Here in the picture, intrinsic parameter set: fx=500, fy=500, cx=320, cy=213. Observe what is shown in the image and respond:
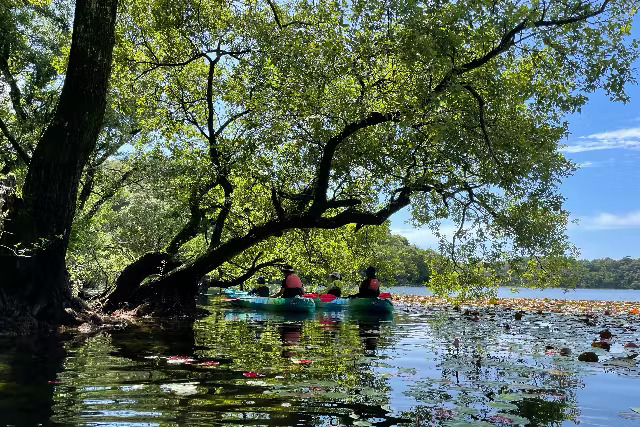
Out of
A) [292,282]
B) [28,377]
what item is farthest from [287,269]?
[28,377]

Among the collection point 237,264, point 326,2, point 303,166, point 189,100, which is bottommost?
point 237,264

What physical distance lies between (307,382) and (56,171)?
28.6 feet

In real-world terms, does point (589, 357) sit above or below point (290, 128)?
below

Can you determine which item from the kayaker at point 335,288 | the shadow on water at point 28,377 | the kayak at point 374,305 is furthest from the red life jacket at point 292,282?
the shadow on water at point 28,377

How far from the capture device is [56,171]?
1148cm

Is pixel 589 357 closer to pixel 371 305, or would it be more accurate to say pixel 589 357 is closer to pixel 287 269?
pixel 371 305

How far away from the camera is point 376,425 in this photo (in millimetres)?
4086

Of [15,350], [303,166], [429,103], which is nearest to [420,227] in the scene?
[303,166]

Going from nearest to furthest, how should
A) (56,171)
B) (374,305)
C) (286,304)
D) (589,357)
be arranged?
(589,357) → (56,171) → (374,305) → (286,304)

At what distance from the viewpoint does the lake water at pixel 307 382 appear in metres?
4.34

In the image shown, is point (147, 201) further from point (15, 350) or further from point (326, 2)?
point (15, 350)

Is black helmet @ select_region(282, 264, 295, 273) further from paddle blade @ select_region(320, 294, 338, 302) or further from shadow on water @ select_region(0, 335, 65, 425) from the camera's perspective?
shadow on water @ select_region(0, 335, 65, 425)

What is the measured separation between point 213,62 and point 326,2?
4.90 m

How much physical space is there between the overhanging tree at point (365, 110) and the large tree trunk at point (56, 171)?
4.91m
